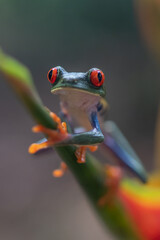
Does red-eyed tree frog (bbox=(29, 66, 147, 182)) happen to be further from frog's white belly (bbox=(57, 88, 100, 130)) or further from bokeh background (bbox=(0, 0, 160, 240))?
Result: bokeh background (bbox=(0, 0, 160, 240))

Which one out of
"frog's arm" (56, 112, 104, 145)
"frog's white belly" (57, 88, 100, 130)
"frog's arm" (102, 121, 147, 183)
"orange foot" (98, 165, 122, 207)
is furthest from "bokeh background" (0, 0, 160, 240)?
"frog's arm" (56, 112, 104, 145)

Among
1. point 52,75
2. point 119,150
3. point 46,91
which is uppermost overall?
point 52,75

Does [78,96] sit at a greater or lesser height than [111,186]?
greater

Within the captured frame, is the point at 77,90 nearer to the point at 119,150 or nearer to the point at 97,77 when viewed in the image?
the point at 97,77

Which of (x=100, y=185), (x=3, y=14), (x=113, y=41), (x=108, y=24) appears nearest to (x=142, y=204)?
(x=100, y=185)

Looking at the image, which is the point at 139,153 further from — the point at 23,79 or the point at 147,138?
the point at 23,79

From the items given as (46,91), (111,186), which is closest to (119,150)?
(111,186)

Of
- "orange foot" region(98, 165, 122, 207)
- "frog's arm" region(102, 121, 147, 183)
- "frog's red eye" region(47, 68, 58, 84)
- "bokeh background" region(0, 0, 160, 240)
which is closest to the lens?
"frog's red eye" region(47, 68, 58, 84)
